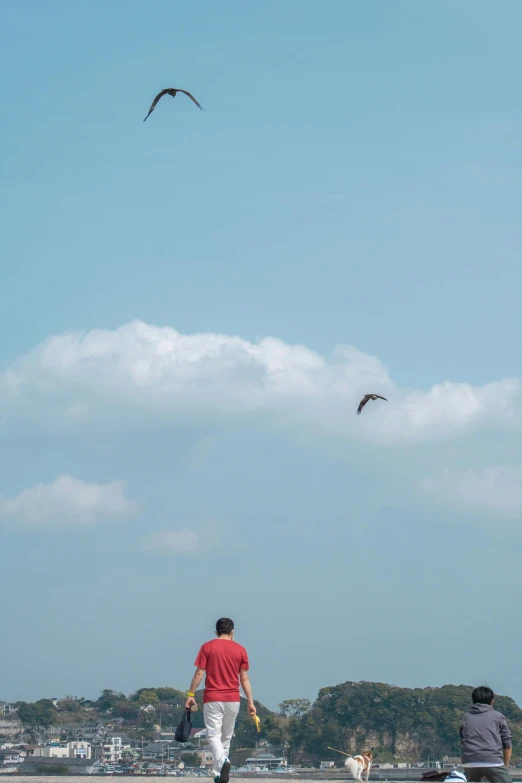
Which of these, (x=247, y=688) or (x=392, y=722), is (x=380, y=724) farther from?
(x=247, y=688)

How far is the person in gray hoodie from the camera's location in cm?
1208

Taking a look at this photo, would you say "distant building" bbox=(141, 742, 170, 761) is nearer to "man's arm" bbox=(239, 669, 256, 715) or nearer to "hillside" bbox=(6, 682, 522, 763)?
"hillside" bbox=(6, 682, 522, 763)

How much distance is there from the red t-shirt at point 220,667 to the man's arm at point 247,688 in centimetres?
9

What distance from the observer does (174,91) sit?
91.4ft

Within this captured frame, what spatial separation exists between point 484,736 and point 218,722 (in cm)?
316

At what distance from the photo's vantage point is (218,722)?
12.6 m

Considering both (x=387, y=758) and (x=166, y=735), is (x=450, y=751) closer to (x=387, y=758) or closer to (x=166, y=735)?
(x=387, y=758)

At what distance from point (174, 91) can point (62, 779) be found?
19.1 metres

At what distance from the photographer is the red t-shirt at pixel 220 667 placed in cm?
1254

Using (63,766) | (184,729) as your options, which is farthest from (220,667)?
(63,766)

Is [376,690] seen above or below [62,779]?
above

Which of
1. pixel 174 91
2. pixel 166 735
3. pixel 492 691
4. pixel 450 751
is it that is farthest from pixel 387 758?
pixel 492 691

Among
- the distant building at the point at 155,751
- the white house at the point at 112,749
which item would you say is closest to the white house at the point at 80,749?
the white house at the point at 112,749

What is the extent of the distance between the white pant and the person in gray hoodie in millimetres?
2753
